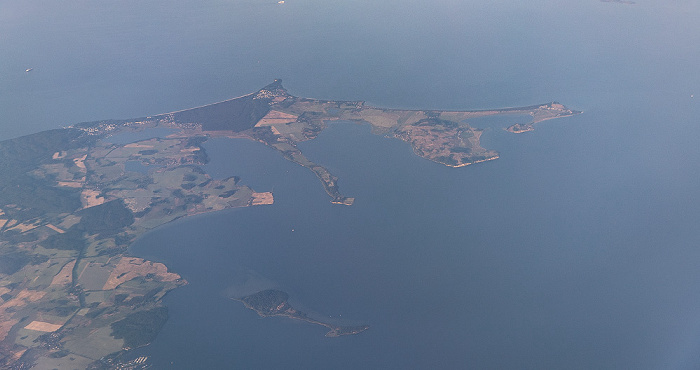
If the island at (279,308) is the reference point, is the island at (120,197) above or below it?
above

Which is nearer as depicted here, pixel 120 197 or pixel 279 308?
pixel 279 308

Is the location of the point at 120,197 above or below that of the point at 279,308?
above

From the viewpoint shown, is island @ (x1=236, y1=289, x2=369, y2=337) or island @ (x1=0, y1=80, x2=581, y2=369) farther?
island @ (x1=0, y1=80, x2=581, y2=369)

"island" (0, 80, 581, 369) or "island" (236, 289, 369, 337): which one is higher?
"island" (0, 80, 581, 369)

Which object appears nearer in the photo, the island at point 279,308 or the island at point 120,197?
A: the island at point 279,308
